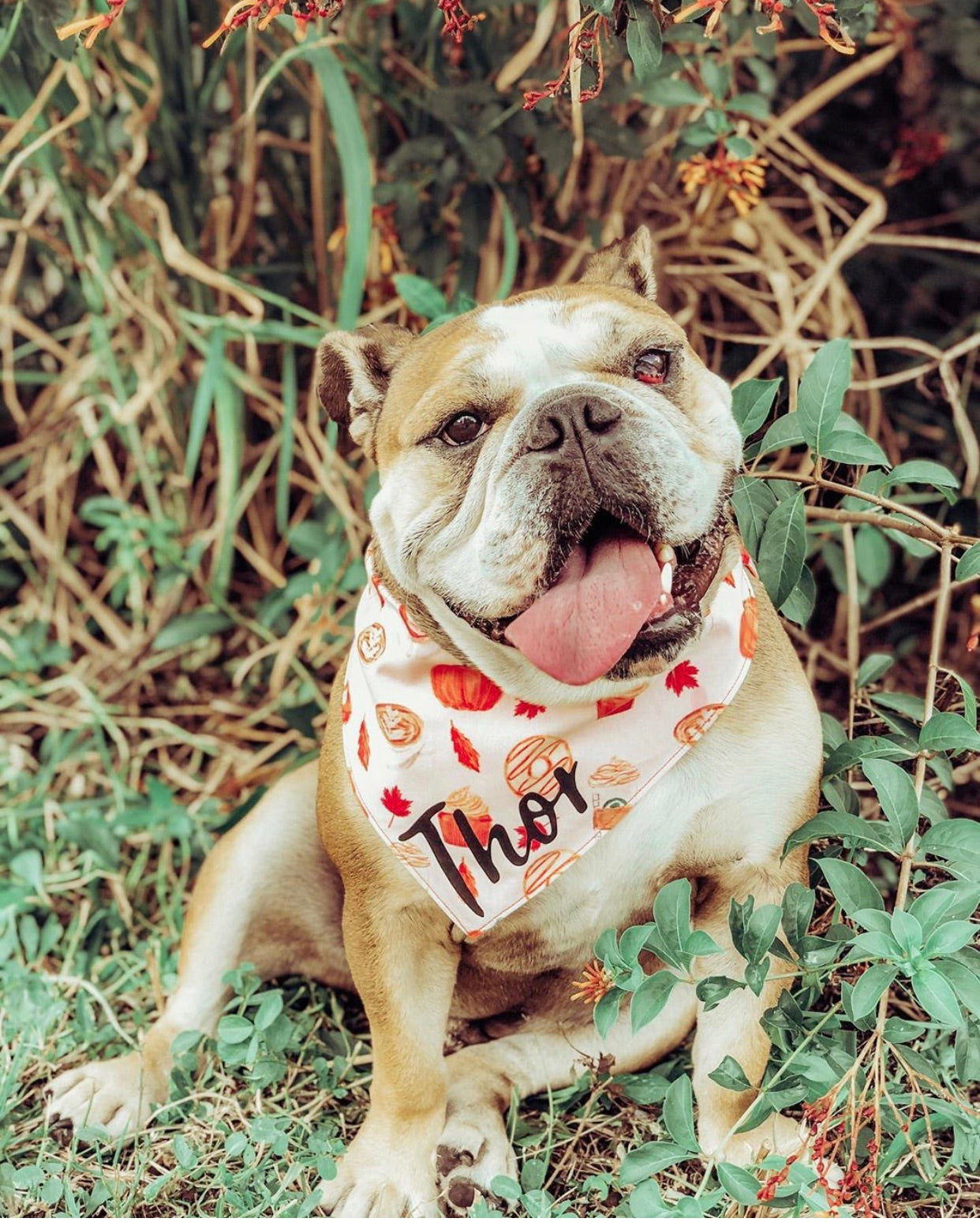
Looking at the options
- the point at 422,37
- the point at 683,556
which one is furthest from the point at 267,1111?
the point at 422,37

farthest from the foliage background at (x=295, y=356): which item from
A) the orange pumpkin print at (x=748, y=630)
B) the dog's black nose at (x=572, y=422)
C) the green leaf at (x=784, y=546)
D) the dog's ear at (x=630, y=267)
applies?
the dog's black nose at (x=572, y=422)

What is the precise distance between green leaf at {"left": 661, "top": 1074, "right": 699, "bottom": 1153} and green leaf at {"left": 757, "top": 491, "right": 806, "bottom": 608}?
2.52ft

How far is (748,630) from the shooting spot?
80.1 inches

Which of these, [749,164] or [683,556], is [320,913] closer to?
[683,556]

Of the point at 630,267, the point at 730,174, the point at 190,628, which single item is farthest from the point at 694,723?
the point at 190,628

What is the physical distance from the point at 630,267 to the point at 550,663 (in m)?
0.86

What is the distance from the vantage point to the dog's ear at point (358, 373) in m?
2.24

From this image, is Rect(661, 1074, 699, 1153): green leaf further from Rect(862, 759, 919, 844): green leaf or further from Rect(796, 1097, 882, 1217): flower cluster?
Rect(862, 759, 919, 844): green leaf

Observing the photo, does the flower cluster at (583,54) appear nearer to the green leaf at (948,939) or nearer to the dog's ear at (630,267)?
the dog's ear at (630,267)

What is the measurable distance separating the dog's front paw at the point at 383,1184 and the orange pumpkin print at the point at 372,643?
30.1 inches

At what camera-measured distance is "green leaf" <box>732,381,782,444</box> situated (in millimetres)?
2133

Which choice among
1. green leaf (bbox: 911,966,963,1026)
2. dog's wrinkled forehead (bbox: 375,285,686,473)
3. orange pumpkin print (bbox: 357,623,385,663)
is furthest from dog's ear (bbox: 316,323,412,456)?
green leaf (bbox: 911,966,963,1026)

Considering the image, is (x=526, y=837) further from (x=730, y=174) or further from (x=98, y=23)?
(x=730, y=174)

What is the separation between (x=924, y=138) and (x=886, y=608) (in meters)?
1.21
